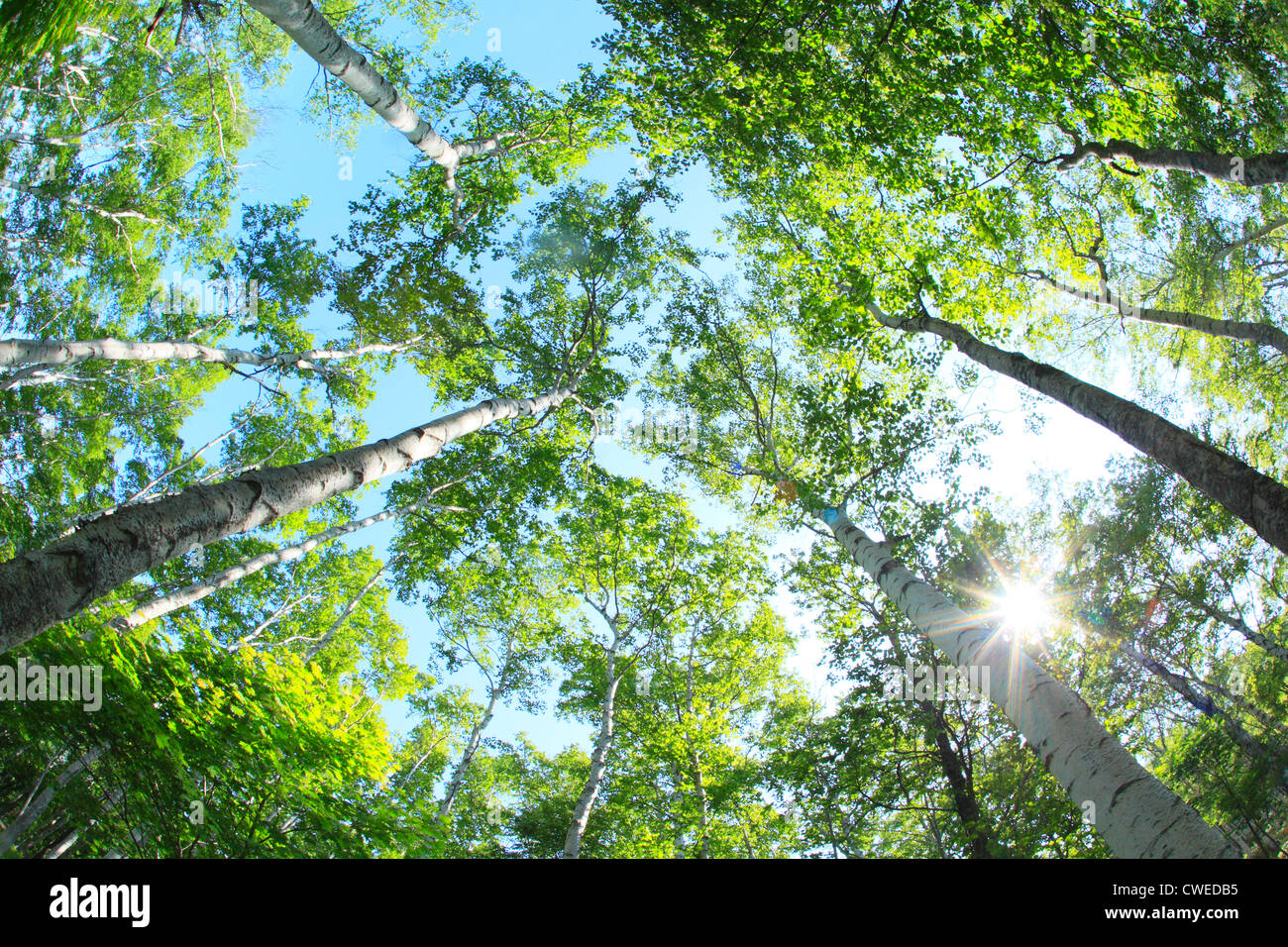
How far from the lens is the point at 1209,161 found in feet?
17.1

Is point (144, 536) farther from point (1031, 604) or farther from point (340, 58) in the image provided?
point (1031, 604)

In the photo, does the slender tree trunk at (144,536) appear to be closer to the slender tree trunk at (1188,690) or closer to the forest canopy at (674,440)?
the forest canopy at (674,440)

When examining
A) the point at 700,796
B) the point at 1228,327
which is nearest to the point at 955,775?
the point at 700,796

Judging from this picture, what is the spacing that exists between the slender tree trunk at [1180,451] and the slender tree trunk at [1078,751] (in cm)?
138

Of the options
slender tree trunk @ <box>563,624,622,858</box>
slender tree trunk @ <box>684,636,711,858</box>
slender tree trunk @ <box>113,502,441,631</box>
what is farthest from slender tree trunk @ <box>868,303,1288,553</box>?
slender tree trunk @ <box>684,636,711,858</box>

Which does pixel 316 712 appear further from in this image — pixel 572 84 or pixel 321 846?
pixel 572 84

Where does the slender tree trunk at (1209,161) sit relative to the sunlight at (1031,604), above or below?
above

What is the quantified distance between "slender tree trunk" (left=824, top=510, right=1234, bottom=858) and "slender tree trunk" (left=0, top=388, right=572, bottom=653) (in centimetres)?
416

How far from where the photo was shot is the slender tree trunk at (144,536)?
6.08 feet

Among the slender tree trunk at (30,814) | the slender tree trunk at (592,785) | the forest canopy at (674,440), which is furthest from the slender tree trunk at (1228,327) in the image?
the slender tree trunk at (30,814)

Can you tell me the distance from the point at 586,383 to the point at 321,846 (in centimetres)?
727

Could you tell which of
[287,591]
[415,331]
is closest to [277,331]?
[415,331]

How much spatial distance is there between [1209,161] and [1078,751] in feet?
19.4
